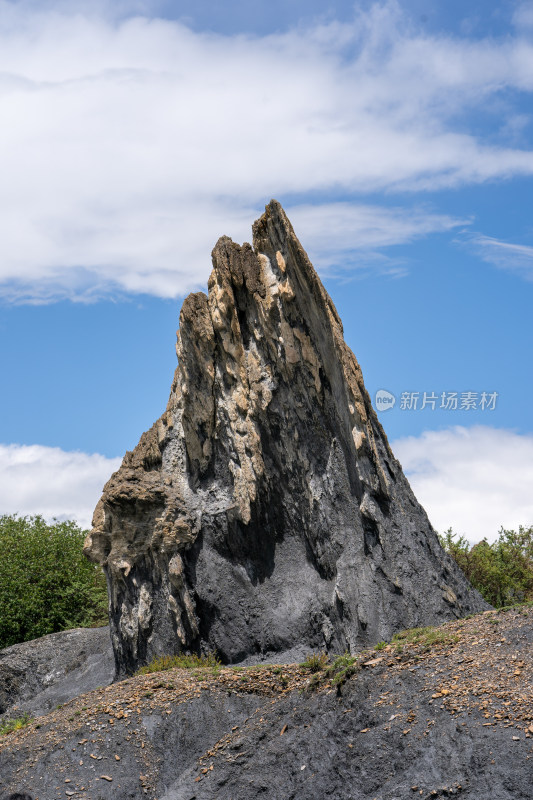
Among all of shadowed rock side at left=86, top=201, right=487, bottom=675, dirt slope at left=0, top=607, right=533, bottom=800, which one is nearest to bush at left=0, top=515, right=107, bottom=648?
shadowed rock side at left=86, top=201, right=487, bottom=675

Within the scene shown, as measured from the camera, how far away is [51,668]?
92.2ft

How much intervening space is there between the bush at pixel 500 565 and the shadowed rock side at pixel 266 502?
6151 mm

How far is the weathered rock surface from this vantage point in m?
25.8

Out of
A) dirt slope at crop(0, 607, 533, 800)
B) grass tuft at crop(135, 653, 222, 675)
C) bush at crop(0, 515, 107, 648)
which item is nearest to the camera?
dirt slope at crop(0, 607, 533, 800)

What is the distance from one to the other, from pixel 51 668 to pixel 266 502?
11363 mm

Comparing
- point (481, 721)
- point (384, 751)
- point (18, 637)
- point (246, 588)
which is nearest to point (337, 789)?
point (384, 751)

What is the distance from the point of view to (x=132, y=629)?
74.3 feet

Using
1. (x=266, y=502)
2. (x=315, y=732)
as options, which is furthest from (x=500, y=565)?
(x=315, y=732)

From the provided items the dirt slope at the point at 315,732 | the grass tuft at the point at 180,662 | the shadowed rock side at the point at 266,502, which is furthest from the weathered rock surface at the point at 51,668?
the dirt slope at the point at 315,732

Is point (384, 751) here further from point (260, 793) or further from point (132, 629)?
point (132, 629)

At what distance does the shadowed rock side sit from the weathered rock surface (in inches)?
132

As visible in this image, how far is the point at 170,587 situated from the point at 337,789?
9211 millimetres

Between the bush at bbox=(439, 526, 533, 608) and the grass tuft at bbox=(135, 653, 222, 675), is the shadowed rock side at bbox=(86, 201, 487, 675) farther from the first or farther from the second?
the bush at bbox=(439, 526, 533, 608)

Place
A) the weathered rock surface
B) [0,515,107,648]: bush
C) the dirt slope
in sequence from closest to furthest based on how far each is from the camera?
the dirt slope < the weathered rock surface < [0,515,107,648]: bush
